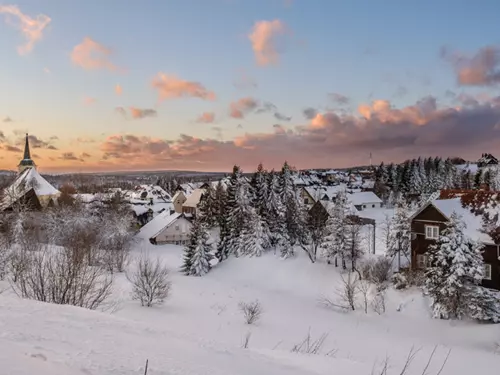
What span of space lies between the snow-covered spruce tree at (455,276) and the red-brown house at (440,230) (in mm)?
2615

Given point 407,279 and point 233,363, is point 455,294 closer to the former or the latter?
point 407,279

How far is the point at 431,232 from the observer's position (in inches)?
1201

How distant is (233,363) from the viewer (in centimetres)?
792

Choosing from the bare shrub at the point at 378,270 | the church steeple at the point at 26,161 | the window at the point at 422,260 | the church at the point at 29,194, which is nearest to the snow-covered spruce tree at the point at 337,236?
the bare shrub at the point at 378,270

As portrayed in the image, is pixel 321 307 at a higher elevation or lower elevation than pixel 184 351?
lower

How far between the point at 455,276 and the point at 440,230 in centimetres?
725

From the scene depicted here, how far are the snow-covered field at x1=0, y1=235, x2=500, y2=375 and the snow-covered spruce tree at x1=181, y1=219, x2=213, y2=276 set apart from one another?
188cm

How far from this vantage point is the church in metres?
50.6

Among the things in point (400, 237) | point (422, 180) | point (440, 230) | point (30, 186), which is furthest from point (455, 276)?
point (422, 180)

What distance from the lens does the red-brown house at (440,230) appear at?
26688mm

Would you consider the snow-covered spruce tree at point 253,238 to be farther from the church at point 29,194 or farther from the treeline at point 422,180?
the treeline at point 422,180

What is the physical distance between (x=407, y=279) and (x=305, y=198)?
161 feet

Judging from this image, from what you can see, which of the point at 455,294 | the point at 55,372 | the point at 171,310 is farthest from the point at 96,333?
the point at 455,294

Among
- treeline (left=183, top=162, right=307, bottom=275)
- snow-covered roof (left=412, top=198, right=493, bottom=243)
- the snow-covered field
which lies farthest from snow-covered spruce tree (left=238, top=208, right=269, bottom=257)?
snow-covered roof (left=412, top=198, right=493, bottom=243)
